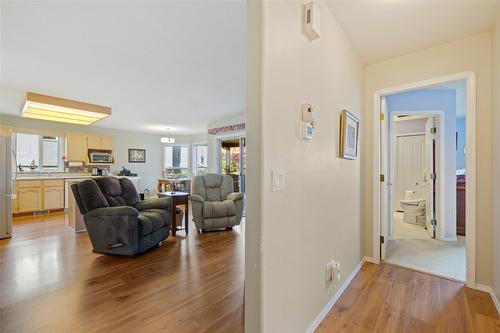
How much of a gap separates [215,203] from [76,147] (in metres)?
4.71

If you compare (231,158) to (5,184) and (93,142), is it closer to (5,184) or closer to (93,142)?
(93,142)

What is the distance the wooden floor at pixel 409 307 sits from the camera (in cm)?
165

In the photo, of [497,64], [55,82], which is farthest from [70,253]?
[497,64]

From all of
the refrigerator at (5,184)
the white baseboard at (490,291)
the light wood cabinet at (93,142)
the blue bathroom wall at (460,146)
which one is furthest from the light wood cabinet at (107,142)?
the blue bathroom wall at (460,146)

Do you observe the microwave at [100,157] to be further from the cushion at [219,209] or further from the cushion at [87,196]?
the cushion at [219,209]

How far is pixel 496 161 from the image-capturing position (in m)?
1.92

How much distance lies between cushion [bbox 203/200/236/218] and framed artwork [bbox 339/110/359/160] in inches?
93.6

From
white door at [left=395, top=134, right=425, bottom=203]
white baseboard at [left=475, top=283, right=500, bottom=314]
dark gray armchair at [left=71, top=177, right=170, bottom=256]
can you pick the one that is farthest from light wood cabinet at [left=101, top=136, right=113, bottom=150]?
white baseboard at [left=475, top=283, right=500, bottom=314]

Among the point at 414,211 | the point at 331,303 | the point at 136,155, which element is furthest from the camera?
the point at 136,155

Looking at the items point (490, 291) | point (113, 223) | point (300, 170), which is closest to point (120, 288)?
point (113, 223)

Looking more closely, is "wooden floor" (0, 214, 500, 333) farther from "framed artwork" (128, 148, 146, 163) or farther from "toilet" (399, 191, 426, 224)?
"framed artwork" (128, 148, 146, 163)

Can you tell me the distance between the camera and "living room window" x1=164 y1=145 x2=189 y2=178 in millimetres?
8609

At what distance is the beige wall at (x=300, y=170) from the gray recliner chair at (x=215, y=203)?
2284 mm

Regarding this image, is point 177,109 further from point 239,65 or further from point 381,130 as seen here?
point 381,130
